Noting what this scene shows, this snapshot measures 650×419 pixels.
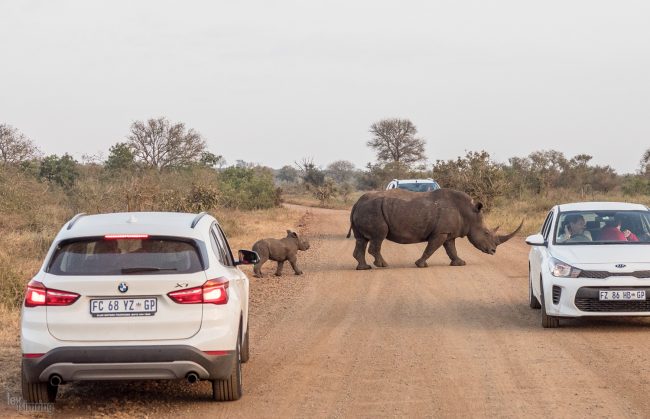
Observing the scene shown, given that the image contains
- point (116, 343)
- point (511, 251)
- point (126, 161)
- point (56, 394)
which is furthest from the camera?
point (126, 161)

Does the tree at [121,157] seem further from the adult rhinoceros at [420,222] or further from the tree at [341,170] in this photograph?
the tree at [341,170]

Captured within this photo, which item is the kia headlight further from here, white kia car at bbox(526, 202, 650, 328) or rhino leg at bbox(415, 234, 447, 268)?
rhino leg at bbox(415, 234, 447, 268)

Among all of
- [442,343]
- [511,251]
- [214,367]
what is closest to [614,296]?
[442,343]

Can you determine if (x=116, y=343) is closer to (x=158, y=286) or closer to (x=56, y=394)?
(x=158, y=286)

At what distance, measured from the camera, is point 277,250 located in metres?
18.4

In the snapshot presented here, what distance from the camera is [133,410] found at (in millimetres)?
7805

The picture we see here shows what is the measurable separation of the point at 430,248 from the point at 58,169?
30772 millimetres

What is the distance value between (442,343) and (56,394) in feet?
14.9

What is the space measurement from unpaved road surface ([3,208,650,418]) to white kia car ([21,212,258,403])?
0.48 m

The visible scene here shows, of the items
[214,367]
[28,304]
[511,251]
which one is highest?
[28,304]

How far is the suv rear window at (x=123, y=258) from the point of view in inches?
301

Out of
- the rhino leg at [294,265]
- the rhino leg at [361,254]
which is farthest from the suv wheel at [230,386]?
the rhino leg at [361,254]

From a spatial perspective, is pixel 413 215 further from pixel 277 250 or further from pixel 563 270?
pixel 563 270

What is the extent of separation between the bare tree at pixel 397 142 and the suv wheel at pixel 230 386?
76028 mm
